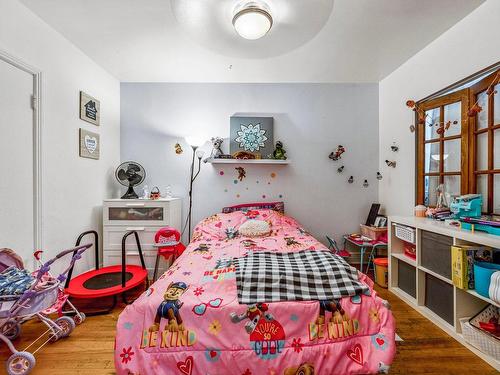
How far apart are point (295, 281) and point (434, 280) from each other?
57.7 inches

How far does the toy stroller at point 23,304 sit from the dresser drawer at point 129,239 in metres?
0.97

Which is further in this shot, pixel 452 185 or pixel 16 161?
pixel 452 185

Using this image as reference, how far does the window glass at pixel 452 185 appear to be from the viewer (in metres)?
2.23

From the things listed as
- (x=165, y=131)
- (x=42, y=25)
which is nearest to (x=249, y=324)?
(x=165, y=131)

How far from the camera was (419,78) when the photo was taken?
261 cm

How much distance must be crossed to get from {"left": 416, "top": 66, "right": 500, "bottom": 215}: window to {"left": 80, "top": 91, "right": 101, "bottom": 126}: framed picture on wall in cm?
364

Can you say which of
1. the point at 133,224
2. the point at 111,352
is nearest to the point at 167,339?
the point at 111,352

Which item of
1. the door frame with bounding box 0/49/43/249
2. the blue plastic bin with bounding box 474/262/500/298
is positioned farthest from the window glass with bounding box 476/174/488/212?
the door frame with bounding box 0/49/43/249

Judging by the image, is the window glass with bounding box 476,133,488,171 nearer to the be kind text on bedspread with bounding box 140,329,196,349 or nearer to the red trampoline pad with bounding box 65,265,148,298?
the be kind text on bedspread with bounding box 140,329,196,349

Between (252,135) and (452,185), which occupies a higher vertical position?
(252,135)

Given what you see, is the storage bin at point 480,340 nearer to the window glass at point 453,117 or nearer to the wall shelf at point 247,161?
the window glass at point 453,117

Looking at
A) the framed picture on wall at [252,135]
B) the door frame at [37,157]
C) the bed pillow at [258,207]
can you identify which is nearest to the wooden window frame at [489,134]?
the bed pillow at [258,207]

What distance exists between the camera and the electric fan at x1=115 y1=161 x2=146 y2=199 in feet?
10.1

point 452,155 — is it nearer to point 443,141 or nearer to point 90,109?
point 443,141
